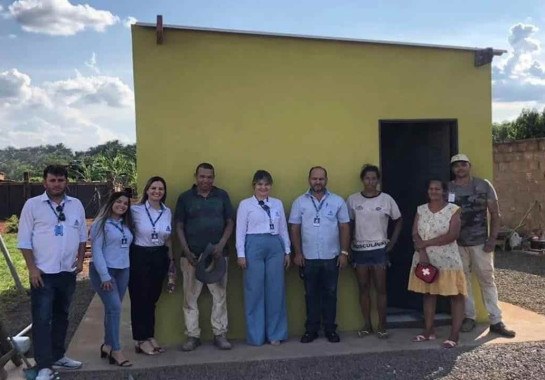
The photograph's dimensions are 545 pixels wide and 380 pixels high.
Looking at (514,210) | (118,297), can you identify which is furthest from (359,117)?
(514,210)

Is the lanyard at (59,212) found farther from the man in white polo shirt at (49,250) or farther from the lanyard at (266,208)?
the lanyard at (266,208)

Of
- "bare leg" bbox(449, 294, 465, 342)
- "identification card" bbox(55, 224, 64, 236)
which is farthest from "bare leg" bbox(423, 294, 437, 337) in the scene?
"identification card" bbox(55, 224, 64, 236)

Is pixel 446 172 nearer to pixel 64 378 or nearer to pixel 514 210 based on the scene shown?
pixel 64 378

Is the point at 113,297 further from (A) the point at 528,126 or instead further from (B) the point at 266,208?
(A) the point at 528,126

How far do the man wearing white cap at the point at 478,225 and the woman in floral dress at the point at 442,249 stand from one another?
12.9 inches

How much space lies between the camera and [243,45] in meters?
5.62

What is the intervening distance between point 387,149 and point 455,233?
6.64ft

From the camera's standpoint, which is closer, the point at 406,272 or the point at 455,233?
the point at 455,233

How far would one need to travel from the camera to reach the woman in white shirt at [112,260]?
182 inches

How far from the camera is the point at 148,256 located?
498cm

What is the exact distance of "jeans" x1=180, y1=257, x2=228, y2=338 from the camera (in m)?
5.31

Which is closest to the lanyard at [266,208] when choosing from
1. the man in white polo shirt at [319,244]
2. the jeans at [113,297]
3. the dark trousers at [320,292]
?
the man in white polo shirt at [319,244]

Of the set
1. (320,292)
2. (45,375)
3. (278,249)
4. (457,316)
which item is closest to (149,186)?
(278,249)

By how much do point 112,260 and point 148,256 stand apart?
1.23 feet
